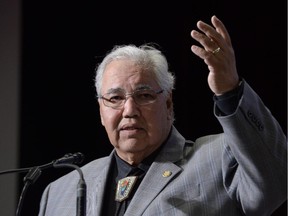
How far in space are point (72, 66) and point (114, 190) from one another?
1319 mm

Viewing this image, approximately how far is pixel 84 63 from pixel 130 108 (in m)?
1.22

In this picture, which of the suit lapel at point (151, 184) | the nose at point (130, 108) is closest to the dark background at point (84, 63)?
the nose at point (130, 108)

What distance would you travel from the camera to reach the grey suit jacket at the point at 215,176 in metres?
1.98

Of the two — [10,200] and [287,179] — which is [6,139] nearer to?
[10,200]

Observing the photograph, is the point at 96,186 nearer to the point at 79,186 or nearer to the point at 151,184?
the point at 151,184

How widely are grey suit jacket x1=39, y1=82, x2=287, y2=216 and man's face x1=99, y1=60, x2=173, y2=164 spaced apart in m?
0.08

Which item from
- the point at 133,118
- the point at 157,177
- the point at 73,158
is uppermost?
the point at 133,118

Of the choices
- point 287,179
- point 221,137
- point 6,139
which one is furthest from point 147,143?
point 6,139

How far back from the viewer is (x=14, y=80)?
3.58 meters

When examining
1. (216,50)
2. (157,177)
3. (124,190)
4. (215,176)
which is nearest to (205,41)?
(216,50)

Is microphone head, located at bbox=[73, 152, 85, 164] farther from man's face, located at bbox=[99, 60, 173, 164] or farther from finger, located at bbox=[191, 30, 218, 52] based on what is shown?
finger, located at bbox=[191, 30, 218, 52]

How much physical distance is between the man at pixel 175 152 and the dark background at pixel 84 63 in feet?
2.59

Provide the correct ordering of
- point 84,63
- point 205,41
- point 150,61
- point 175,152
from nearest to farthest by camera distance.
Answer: point 205,41 → point 175,152 → point 150,61 → point 84,63

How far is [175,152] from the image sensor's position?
2559mm
